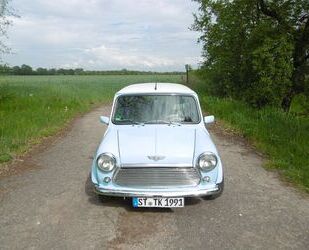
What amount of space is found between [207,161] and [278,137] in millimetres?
5482

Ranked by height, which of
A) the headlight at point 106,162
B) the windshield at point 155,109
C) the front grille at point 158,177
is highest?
the windshield at point 155,109

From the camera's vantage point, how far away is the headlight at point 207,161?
18.2 ft

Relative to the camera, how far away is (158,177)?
214 inches

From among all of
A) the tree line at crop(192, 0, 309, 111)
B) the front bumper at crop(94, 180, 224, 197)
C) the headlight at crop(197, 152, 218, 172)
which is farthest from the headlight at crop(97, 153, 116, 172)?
the tree line at crop(192, 0, 309, 111)

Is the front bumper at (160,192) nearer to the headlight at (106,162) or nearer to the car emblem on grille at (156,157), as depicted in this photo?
the headlight at (106,162)

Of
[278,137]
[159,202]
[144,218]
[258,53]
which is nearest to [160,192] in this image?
[159,202]

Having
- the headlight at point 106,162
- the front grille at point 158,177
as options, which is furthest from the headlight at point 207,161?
the headlight at point 106,162

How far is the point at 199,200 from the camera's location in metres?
6.15

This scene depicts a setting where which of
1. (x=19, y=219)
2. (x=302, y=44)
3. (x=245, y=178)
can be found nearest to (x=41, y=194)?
(x=19, y=219)

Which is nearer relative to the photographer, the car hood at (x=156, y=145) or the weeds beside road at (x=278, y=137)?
the car hood at (x=156, y=145)

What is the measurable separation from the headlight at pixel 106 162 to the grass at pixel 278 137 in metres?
3.30

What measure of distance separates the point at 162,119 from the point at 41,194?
2.29 meters

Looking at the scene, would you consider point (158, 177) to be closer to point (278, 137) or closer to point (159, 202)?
point (159, 202)

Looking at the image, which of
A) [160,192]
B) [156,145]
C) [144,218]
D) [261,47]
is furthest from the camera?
[261,47]
